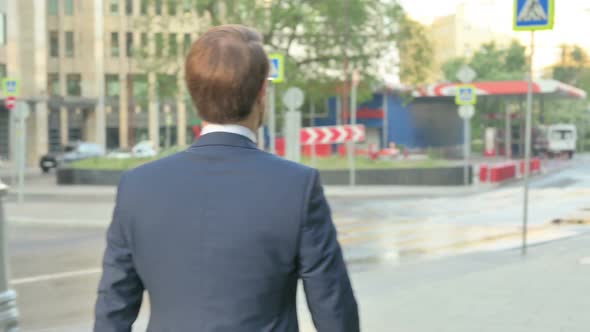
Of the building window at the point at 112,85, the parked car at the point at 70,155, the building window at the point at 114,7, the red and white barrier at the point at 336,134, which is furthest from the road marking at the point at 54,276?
the building window at the point at 114,7

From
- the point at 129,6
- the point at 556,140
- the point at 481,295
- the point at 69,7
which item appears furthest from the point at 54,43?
the point at 481,295

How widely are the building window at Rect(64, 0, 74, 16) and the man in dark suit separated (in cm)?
5863

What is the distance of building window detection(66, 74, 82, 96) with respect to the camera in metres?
58.9

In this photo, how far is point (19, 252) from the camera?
39.7 feet

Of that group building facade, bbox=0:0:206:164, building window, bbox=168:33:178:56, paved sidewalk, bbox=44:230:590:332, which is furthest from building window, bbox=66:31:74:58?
paved sidewalk, bbox=44:230:590:332

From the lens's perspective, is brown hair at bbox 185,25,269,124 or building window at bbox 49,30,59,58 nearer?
brown hair at bbox 185,25,269,124

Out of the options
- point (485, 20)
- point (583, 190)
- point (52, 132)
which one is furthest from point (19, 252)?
point (485, 20)

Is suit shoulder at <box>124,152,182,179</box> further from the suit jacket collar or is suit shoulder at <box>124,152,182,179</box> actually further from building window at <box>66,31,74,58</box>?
building window at <box>66,31,74,58</box>

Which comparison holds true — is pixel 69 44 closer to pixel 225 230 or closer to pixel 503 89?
pixel 503 89

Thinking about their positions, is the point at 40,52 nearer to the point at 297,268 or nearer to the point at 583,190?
the point at 583,190

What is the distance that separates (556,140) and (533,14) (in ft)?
149

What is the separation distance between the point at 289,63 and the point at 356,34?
2.86 meters

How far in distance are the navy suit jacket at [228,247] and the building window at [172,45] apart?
101ft

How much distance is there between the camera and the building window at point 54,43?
2290 inches
